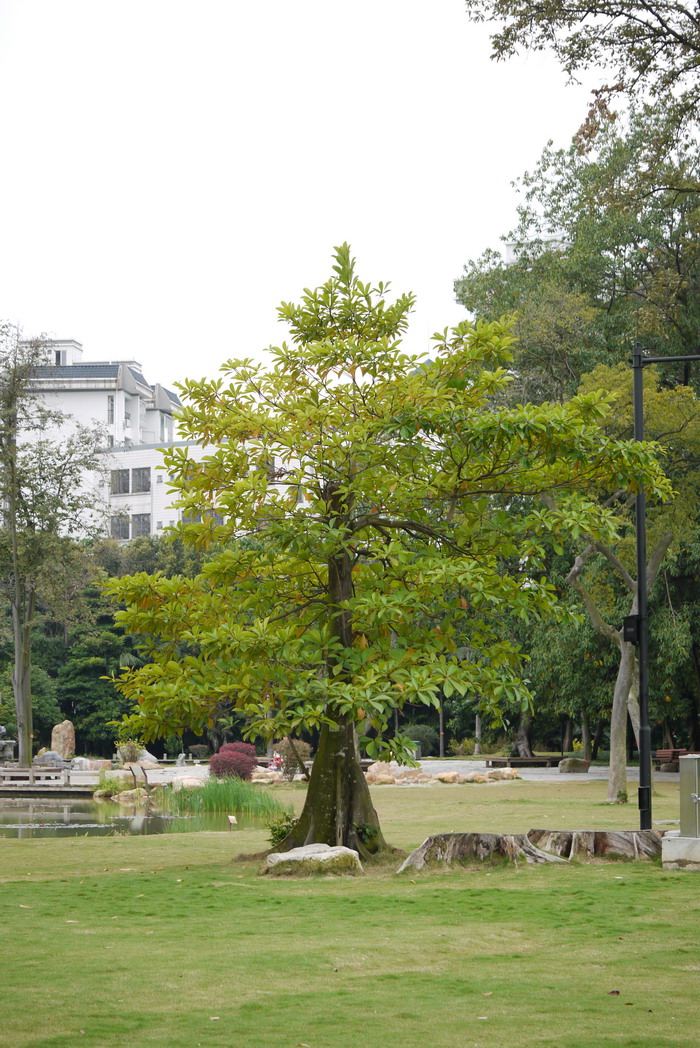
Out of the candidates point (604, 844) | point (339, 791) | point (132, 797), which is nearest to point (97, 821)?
point (132, 797)

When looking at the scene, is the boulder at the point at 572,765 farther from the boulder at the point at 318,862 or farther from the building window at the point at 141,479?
the building window at the point at 141,479

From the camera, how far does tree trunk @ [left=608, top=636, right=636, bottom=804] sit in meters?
24.1

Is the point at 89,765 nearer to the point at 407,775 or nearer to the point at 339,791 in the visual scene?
the point at 407,775

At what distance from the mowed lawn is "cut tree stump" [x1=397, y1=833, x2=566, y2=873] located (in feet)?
0.50

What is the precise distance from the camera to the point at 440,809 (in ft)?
72.5

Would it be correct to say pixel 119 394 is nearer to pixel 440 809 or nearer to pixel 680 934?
pixel 440 809

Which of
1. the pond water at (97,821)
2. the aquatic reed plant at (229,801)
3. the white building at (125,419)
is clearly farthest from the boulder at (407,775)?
the white building at (125,419)

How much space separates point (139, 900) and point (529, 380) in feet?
67.1

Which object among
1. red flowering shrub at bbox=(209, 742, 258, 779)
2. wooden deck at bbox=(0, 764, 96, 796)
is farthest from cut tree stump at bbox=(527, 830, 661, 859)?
wooden deck at bbox=(0, 764, 96, 796)

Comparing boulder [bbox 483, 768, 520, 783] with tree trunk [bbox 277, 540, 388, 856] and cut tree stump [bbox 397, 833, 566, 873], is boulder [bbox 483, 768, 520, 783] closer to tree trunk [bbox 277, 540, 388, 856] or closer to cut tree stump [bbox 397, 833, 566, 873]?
tree trunk [bbox 277, 540, 388, 856]

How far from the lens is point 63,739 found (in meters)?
47.5

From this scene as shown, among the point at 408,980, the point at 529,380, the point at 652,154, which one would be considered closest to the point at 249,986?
the point at 408,980

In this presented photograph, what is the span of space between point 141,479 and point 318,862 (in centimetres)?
6294

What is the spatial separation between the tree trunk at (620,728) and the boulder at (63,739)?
1121 inches
